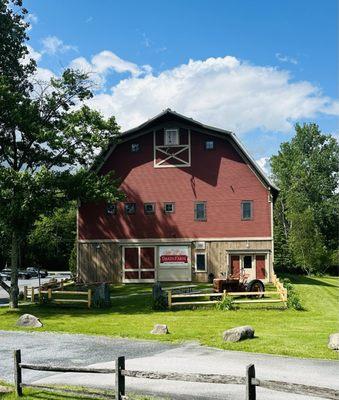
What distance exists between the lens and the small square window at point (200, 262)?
39000mm

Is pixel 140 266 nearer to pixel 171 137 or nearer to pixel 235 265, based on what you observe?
pixel 235 265

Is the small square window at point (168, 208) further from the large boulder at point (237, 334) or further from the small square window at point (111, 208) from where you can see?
the large boulder at point (237, 334)

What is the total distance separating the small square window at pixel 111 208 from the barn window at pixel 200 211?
6.32 m

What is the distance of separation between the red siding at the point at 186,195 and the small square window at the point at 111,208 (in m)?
0.29

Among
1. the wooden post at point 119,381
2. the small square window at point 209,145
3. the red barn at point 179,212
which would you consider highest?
the small square window at point 209,145

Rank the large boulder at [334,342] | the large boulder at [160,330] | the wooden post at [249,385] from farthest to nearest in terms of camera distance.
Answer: the large boulder at [160,330]
the large boulder at [334,342]
the wooden post at [249,385]

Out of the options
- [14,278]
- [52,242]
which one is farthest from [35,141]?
[52,242]

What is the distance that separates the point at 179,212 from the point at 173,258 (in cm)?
353

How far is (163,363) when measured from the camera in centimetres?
1530

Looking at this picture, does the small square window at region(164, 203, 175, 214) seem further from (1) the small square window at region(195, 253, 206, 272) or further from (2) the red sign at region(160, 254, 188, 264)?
(1) the small square window at region(195, 253, 206, 272)

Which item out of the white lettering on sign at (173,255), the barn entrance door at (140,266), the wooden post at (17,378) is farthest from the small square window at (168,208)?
the wooden post at (17,378)

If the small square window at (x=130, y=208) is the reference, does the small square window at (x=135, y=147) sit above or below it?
above

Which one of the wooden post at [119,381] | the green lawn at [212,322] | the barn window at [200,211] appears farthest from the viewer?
the barn window at [200,211]

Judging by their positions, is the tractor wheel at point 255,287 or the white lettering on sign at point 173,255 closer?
the tractor wheel at point 255,287
